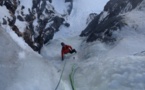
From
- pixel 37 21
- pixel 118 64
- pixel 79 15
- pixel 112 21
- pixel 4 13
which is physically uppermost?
pixel 4 13

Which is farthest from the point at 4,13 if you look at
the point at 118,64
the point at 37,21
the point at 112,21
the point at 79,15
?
the point at 79,15

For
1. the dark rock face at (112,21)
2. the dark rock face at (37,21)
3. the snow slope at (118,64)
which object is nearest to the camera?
the snow slope at (118,64)

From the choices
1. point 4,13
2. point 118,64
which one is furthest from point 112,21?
point 118,64

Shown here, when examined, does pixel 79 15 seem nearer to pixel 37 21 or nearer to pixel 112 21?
pixel 37 21

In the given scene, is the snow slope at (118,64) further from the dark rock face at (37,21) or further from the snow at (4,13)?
the snow at (4,13)

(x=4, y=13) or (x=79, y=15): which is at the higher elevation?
(x=4, y=13)

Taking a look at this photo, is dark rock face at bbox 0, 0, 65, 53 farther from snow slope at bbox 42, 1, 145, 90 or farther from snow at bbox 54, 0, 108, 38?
snow slope at bbox 42, 1, 145, 90

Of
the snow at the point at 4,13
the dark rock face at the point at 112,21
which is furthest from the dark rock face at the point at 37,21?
the dark rock face at the point at 112,21

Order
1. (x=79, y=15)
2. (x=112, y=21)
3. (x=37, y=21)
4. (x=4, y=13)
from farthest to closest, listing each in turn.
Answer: (x=79, y=15) < (x=37, y=21) < (x=112, y=21) < (x=4, y=13)

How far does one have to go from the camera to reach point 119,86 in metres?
5.86

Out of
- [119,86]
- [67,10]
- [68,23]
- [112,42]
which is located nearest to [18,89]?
[119,86]

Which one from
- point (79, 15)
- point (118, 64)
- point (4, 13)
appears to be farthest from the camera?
point (79, 15)

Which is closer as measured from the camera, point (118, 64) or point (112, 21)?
point (118, 64)

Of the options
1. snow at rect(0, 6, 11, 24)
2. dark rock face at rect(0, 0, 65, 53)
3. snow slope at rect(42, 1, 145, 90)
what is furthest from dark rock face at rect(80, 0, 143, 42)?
snow at rect(0, 6, 11, 24)
